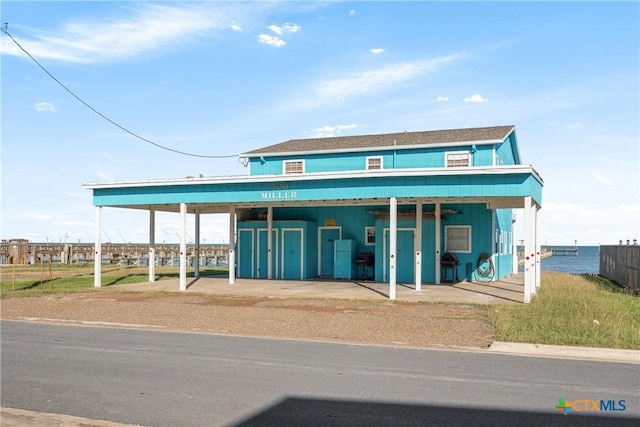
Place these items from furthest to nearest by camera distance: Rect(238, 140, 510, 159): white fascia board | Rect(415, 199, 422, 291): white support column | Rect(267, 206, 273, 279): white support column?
Rect(267, 206, 273, 279): white support column, Rect(238, 140, 510, 159): white fascia board, Rect(415, 199, 422, 291): white support column

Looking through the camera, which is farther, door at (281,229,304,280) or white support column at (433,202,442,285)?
door at (281,229,304,280)

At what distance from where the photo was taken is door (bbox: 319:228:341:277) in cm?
2940

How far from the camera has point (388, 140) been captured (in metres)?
29.6

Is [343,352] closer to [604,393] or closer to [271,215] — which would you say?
[604,393]

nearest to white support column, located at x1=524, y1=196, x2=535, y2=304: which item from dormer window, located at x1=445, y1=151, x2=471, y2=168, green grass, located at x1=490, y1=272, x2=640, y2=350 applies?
green grass, located at x1=490, y1=272, x2=640, y2=350

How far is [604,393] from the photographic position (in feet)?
25.5

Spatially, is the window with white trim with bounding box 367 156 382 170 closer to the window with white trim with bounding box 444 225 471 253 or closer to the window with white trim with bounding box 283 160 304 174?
the window with white trim with bounding box 283 160 304 174

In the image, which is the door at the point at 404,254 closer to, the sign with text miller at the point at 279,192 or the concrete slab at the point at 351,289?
the concrete slab at the point at 351,289

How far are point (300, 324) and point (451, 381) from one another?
251 inches

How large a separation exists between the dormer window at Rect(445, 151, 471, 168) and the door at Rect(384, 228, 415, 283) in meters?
3.70

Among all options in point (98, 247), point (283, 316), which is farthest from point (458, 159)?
point (98, 247)

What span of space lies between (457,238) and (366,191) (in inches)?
313

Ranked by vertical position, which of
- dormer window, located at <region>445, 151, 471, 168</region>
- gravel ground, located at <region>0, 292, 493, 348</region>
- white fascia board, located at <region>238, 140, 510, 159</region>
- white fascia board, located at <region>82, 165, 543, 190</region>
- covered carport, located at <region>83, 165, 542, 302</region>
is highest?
white fascia board, located at <region>238, 140, 510, 159</region>

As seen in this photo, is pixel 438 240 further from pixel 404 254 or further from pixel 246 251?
pixel 246 251
